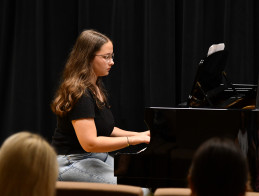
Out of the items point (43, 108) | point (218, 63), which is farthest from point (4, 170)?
point (43, 108)

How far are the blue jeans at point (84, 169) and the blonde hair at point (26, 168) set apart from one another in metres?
1.31

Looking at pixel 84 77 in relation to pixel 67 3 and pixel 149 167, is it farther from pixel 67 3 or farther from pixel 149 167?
pixel 67 3

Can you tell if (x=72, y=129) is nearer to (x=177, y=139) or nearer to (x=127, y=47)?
(x=177, y=139)

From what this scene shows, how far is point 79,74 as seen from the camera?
2.54m

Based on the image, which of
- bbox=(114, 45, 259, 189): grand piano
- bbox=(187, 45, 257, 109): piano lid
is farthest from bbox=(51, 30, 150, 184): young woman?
bbox=(187, 45, 257, 109): piano lid

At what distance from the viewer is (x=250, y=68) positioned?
12.8 ft

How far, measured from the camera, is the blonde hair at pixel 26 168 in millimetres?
1067

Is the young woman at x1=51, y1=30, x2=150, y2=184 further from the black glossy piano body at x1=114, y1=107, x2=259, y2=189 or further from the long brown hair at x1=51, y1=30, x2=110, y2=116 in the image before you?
the black glossy piano body at x1=114, y1=107, x2=259, y2=189

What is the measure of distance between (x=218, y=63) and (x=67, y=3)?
7.13 feet

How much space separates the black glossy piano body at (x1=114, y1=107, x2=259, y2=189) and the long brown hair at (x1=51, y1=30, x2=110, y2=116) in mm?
420

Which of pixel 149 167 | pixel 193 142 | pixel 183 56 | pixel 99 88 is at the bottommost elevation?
pixel 149 167

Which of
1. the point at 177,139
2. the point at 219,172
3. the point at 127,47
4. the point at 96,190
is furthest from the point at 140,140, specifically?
the point at 127,47

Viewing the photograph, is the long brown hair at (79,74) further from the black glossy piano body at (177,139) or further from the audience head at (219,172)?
the audience head at (219,172)

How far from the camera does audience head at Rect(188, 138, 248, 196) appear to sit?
1.11 m
